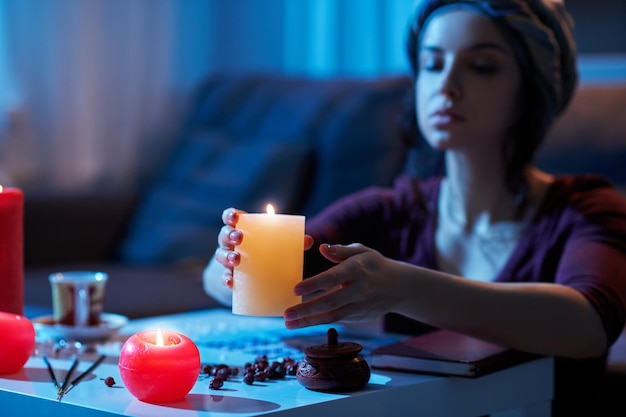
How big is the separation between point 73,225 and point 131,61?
0.72m

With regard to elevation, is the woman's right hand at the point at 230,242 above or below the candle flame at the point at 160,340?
above

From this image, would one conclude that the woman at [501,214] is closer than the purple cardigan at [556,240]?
Yes

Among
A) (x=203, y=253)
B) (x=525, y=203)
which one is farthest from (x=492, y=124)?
(x=203, y=253)

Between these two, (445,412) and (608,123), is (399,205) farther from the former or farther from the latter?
(445,412)

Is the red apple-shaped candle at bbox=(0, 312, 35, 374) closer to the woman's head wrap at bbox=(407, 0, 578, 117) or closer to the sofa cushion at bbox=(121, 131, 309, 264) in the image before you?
the woman's head wrap at bbox=(407, 0, 578, 117)

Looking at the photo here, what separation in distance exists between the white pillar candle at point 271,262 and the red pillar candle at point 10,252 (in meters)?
0.42

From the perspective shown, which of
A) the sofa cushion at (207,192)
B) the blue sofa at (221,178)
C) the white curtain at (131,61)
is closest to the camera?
the blue sofa at (221,178)

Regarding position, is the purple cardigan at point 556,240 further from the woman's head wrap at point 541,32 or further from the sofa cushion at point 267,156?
the sofa cushion at point 267,156

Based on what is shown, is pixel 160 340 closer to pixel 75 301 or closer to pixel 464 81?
pixel 75 301

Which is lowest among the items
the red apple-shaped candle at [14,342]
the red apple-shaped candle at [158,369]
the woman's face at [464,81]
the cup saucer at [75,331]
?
the cup saucer at [75,331]

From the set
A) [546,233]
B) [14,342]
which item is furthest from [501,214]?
[14,342]

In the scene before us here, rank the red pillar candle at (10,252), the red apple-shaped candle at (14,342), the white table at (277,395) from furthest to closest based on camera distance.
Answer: the red pillar candle at (10,252)
the red apple-shaped candle at (14,342)
the white table at (277,395)

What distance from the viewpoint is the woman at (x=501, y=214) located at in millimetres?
1352

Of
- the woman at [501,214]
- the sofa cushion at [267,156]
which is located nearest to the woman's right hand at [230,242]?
the woman at [501,214]
